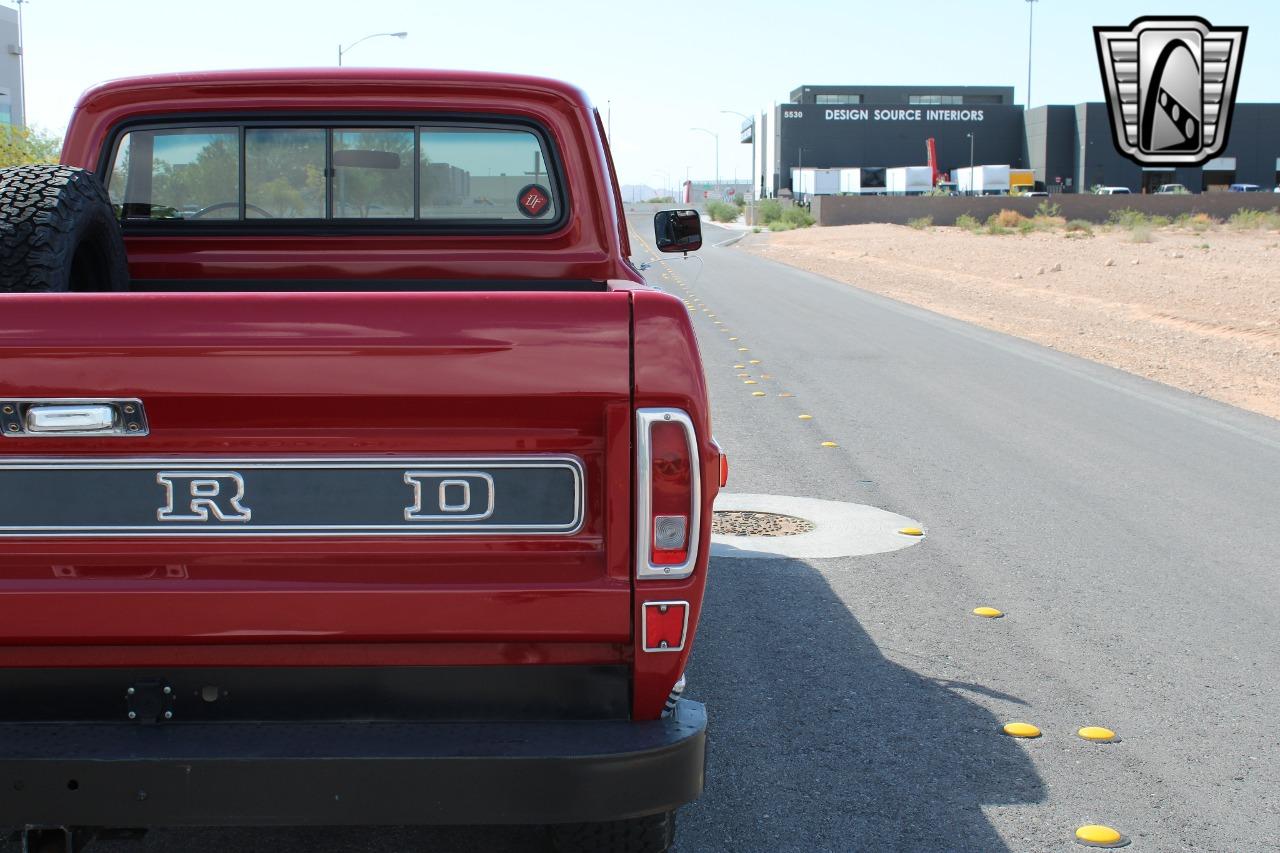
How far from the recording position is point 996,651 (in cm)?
565

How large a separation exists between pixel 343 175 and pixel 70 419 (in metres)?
2.31

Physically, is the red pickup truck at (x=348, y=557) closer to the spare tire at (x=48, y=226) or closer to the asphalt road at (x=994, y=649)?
the spare tire at (x=48, y=226)

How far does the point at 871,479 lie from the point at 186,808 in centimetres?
658

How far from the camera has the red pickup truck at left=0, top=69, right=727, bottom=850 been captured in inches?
111

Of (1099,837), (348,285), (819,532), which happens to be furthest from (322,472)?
(819,532)

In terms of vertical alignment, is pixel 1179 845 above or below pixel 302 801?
below

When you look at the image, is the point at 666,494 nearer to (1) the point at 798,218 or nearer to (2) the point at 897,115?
(1) the point at 798,218

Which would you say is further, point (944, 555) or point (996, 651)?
point (944, 555)

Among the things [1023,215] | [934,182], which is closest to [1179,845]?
[1023,215]

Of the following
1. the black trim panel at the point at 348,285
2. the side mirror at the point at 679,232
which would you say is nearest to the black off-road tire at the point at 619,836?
the black trim panel at the point at 348,285

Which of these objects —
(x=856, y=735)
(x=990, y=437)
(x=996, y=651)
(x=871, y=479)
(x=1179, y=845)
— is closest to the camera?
(x=1179, y=845)

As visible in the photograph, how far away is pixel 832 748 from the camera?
4598 millimetres

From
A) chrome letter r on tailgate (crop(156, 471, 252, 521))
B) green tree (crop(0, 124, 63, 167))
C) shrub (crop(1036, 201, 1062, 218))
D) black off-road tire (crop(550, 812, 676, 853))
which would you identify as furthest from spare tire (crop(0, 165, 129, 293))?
A: shrub (crop(1036, 201, 1062, 218))

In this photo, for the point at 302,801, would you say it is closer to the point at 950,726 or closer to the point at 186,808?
the point at 186,808
